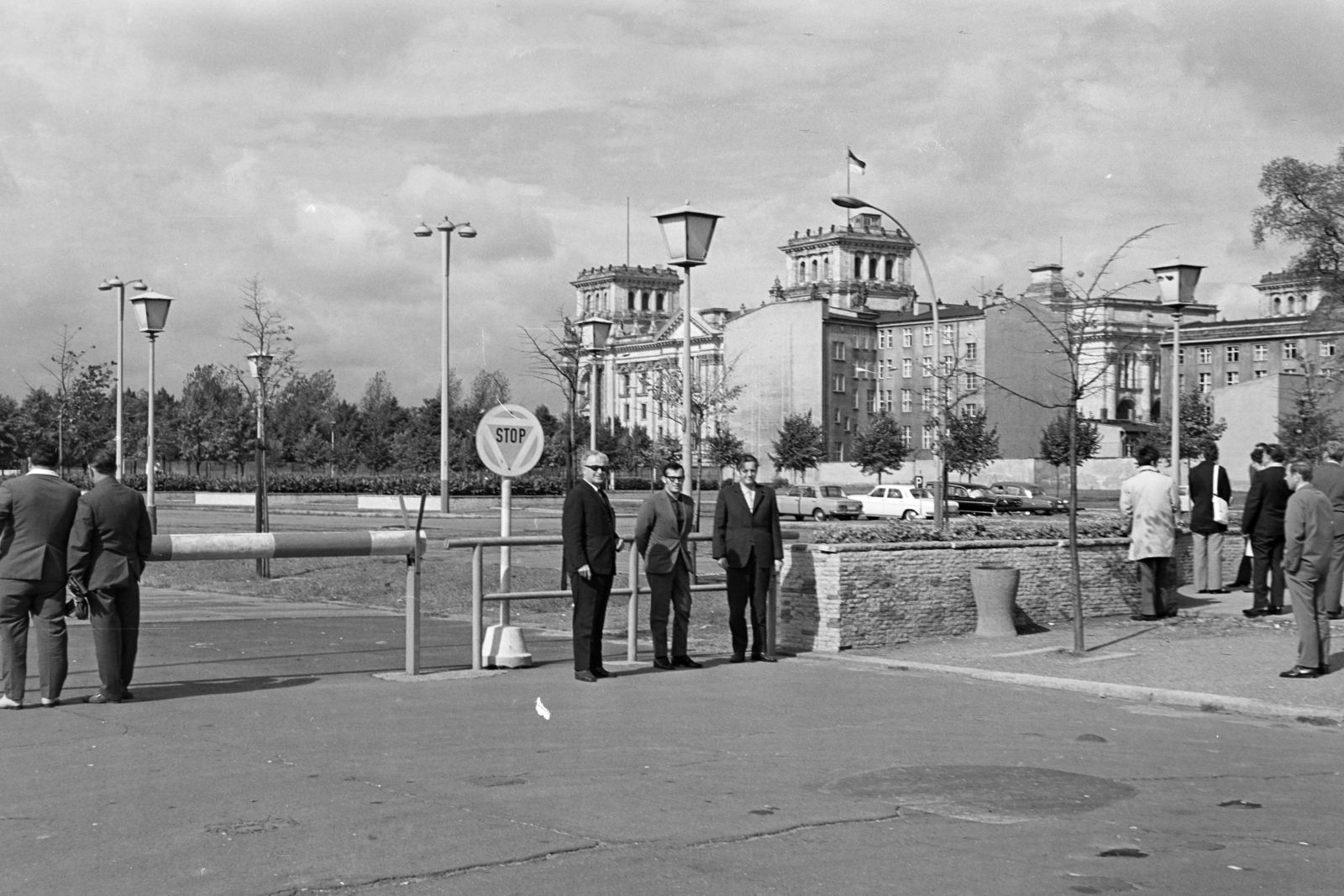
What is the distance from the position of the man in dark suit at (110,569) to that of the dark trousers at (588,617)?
11.6 feet

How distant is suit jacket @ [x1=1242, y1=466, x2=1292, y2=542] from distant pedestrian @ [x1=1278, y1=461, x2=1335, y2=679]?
177 inches

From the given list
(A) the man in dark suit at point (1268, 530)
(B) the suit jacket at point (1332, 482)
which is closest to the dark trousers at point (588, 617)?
(B) the suit jacket at point (1332, 482)

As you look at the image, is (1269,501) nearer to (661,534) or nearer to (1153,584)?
(1153,584)

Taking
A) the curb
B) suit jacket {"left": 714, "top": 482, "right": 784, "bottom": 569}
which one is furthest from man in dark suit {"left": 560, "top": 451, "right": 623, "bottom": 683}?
the curb

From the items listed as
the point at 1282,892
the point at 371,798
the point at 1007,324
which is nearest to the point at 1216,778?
the point at 1282,892

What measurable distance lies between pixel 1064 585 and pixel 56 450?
35.2ft

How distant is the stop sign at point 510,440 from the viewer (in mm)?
13914

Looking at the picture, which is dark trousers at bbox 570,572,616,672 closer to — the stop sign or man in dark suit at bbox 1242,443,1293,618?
the stop sign

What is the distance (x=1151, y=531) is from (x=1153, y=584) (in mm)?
620

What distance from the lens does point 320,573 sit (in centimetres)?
2723

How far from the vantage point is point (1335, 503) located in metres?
14.9

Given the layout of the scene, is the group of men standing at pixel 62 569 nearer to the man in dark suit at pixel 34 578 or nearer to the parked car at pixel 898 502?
the man in dark suit at pixel 34 578

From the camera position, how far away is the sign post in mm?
13555

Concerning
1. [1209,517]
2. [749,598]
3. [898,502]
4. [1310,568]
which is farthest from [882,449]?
[1310,568]
